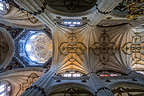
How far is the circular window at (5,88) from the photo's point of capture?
11028mm

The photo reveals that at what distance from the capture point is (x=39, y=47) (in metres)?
16.2

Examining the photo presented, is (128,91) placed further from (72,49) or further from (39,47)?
(39,47)

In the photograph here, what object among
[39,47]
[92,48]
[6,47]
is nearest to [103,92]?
[92,48]

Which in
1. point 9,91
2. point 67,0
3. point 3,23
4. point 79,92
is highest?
point 67,0

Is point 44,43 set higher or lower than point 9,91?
higher

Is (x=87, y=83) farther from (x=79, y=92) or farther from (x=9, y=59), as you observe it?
(x=9, y=59)

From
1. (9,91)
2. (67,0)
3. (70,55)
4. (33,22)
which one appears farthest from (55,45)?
(9,91)

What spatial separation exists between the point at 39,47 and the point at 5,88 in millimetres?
6685

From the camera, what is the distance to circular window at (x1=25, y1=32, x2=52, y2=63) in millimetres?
14406

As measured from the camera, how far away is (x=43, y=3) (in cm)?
736

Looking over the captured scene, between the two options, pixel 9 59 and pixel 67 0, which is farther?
pixel 9 59

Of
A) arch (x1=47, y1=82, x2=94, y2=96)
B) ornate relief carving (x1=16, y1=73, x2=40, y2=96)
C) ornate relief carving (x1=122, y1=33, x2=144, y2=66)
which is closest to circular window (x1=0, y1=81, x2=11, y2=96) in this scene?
ornate relief carving (x1=16, y1=73, x2=40, y2=96)

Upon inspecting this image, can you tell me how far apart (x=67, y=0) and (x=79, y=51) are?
19.1ft

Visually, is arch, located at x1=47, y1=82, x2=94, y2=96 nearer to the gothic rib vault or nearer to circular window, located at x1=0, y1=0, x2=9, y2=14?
the gothic rib vault
